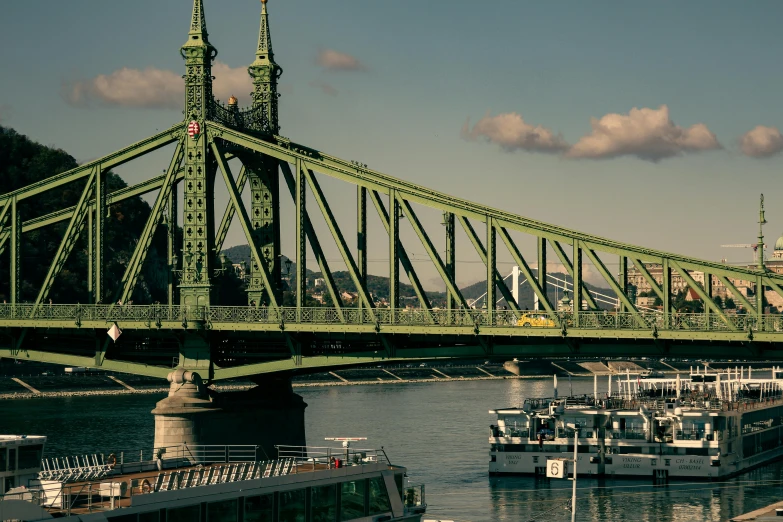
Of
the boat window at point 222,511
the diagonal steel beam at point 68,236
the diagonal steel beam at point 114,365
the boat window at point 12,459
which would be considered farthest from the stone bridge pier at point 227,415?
the boat window at point 222,511

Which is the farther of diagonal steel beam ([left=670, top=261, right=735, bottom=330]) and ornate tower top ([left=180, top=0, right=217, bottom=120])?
ornate tower top ([left=180, top=0, right=217, bottom=120])

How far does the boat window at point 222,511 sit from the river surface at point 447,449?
3469cm

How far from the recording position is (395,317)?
82.4m

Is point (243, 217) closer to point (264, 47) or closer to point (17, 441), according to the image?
point (264, 47)

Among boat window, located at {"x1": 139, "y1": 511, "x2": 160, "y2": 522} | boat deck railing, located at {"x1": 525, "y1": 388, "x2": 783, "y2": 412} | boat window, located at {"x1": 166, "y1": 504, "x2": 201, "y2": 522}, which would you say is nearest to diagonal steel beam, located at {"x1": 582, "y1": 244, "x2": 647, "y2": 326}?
boat deck railing, located at {"x1": 525, "y1": 388, "x2": 783, "y2": 412}

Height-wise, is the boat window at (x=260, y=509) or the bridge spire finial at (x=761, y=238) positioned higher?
the bridge spire finial at (x=761, y=238)

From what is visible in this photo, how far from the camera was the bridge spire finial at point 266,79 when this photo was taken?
96.6m

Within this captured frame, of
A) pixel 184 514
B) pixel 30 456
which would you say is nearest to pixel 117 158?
pixel 30 456

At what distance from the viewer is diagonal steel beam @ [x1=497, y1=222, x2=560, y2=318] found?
77.9m

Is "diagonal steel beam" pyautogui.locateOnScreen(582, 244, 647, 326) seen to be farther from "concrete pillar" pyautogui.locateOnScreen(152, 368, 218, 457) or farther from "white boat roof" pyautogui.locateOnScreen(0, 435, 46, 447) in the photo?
"white boat roof" pyautogui.locateOnScreen(0, 435, 46, 447)

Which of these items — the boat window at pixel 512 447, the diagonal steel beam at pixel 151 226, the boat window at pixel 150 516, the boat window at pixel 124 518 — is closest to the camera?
the boat window at pixel 124 518

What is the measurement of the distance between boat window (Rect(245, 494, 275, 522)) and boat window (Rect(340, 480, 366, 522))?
3.87 metres

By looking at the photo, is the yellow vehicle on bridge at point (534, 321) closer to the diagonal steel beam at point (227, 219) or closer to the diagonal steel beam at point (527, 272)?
the diagonal steel beam at point (527, 272)

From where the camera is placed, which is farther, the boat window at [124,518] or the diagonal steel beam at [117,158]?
the diagonal steel beam at [117,158]
